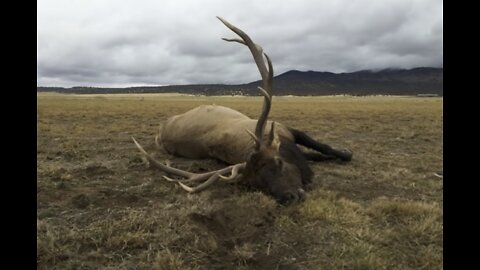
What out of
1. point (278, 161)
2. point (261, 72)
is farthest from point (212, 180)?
point (261, 72)

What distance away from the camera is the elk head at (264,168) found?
582 cm

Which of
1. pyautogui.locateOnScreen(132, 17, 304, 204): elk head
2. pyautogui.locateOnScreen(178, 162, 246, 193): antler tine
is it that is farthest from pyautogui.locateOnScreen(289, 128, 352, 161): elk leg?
pyautogui.locateOnScreen(178, 162, 246, 193): antler tine

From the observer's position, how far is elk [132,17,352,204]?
6.01 m

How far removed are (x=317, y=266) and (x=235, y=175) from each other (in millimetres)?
2382

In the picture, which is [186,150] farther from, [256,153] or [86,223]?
[86,223]

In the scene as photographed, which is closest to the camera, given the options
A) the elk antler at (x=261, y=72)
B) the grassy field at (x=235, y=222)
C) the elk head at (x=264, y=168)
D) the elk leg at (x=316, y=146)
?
the grassy field at (x=235, y=222)

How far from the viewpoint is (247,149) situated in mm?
7219

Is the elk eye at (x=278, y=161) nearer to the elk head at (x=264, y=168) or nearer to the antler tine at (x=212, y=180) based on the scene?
the elk head at (x=264, y=168)

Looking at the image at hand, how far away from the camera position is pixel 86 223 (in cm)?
500

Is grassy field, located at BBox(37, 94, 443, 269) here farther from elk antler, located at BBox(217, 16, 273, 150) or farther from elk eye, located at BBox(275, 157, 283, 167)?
elk antler, located at BBox(217, 16, 273, 150)

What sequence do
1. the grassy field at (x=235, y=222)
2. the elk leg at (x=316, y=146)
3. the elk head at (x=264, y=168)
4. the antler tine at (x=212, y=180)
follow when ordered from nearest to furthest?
the grassy field at (x=235, y=222) → the elk head at (x=264, y=168) → the antler tine at (x=212, y=180) → the elk leg at (x=316, y=146)

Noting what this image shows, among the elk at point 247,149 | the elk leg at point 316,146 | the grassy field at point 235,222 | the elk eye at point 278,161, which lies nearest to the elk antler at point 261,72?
the elk at point 247,149

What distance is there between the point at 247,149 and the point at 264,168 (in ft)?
3.96

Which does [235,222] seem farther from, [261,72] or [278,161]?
[261,72]
